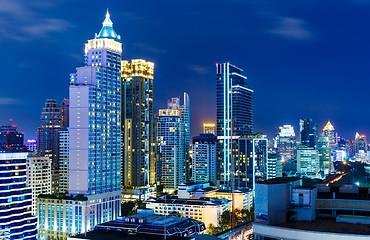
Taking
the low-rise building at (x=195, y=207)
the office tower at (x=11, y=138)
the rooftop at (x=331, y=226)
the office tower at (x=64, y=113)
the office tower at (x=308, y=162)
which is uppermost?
the office tower at (x=64, y=113)

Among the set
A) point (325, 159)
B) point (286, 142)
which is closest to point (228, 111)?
point (325, 159)

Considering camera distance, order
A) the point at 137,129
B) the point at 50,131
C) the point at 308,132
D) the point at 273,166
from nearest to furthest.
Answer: the point at 137,129
the point at 273,166
the point at 50,131
the point at 308,132

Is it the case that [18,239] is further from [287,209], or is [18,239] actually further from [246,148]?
[246,148]

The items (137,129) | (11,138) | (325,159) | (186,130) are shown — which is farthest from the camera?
(325,159)

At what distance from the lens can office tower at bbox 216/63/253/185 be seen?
94438 millimetres

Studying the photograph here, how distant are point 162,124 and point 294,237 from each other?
9125cm

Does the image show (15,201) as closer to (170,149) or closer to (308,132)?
(170,149)

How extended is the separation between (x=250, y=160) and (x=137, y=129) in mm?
24838

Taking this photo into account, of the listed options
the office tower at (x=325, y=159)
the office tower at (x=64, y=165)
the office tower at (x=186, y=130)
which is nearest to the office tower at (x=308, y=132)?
the office tower at (x=325, y=159)

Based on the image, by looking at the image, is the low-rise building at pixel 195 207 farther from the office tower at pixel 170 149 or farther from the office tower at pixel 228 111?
the office tower at pixel 170 149

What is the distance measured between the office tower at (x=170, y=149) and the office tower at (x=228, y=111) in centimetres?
1076

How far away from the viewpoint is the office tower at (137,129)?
3263 inches

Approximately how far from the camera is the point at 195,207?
61.2 m

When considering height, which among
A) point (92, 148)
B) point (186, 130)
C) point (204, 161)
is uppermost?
point (186, 130)
